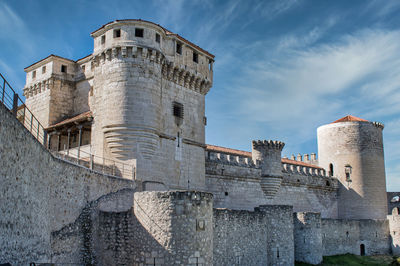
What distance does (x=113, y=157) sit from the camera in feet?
64.7

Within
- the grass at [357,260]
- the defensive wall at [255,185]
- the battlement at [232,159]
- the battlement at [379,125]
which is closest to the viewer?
the defensive wall at [255,185]

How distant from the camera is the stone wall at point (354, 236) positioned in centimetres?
2869

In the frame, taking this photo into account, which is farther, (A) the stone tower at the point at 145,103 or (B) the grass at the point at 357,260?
A: (B) the grass at the point at 357,260

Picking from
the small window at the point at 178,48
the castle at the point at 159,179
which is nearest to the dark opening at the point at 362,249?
the castle at the point at 159,179

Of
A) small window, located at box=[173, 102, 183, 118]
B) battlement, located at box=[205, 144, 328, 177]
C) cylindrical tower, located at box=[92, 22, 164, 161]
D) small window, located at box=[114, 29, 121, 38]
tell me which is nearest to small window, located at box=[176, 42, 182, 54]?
cylindrical tower, located at box=[92, 22, 164, 161]

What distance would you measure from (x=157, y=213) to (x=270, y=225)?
8.52 metres

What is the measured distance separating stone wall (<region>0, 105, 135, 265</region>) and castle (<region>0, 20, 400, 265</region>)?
1.3 inches

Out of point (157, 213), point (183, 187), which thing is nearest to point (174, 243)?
point (157, 213)

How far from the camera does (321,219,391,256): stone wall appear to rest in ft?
94.1

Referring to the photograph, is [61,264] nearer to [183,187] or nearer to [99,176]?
[99,176]

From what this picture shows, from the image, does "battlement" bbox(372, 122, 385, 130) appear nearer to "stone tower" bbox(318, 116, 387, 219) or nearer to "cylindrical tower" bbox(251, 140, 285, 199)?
"stone tower" bbox(318, 116, 387, 219)

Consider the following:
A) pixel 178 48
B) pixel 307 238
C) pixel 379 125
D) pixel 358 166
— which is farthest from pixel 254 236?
pixel 379 125

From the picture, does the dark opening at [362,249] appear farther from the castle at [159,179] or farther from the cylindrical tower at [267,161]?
the cylindrical tower at [267,161]

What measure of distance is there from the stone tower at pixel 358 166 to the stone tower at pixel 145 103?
15.8 m
